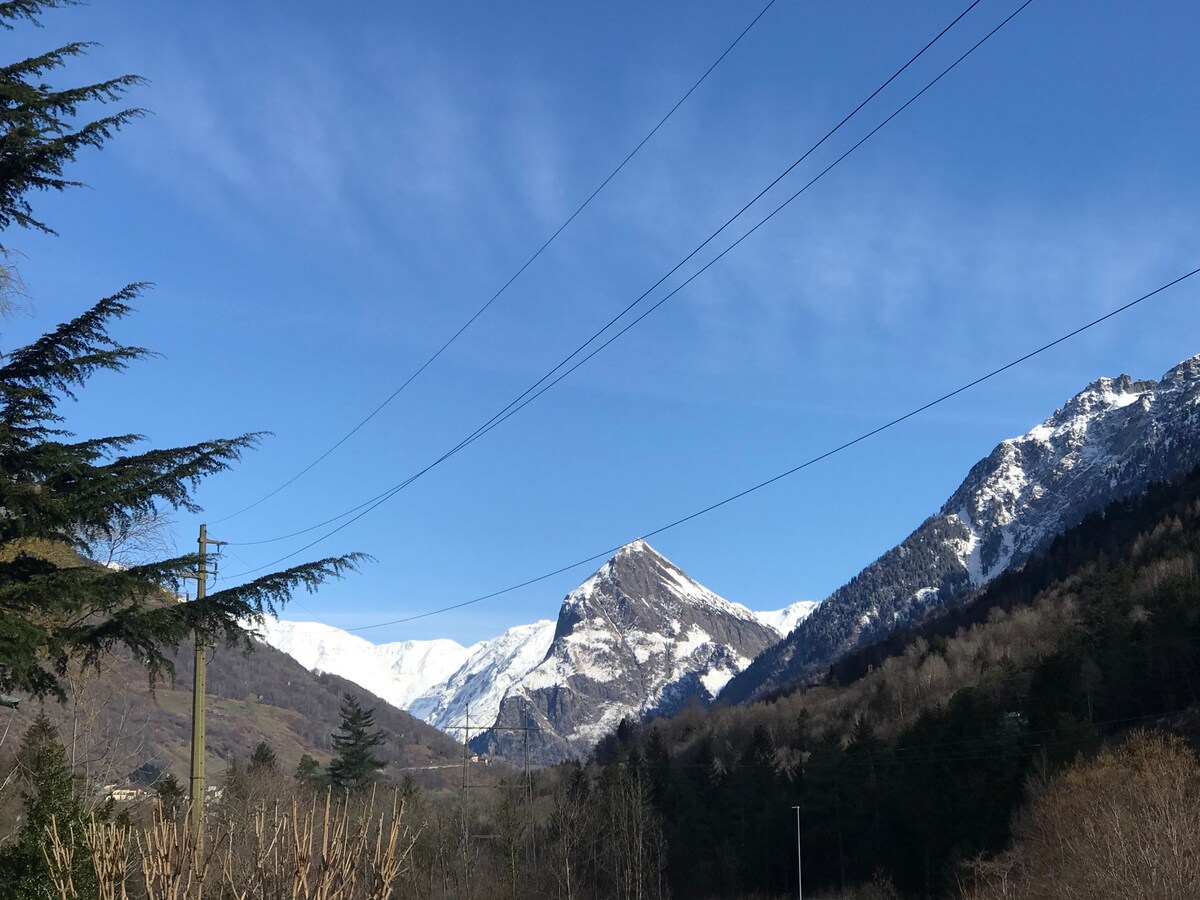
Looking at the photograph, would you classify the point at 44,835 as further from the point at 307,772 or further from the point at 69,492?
the point at 307,772

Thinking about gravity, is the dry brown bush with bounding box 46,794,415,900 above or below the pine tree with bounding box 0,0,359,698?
below

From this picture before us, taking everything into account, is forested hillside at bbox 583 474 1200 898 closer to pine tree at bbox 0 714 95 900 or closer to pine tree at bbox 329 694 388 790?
pine tree at bbox 329 694 388 790

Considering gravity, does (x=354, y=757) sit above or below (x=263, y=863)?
above

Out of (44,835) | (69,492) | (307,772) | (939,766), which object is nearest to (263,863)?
(69,492)

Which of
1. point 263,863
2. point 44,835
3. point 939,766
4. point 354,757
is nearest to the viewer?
point 263,863

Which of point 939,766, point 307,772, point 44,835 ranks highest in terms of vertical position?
point 44,835

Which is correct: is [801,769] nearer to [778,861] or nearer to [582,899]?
[778,861]

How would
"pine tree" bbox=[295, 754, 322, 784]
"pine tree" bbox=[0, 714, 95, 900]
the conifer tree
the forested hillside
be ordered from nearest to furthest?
"pine tree" bbox=[0, 714, 95, 900]
the forested hillside
"pine tree" bbox=[295, 754, 322, 784]
the conifer tree

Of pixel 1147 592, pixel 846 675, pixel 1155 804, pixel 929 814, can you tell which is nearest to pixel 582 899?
pixel 929 814

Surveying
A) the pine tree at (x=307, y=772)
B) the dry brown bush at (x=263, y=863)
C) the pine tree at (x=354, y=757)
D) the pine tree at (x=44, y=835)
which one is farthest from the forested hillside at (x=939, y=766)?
the dry brown bush at (x=263, y=863)

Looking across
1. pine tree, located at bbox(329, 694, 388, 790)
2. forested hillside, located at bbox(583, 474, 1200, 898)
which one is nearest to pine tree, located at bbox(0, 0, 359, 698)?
forested hillside, located at bbox(583, 474, 1200, 898)

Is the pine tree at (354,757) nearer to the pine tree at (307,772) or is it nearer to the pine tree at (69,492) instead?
the pine tree at (307,772)

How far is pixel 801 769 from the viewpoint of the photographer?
88375mm

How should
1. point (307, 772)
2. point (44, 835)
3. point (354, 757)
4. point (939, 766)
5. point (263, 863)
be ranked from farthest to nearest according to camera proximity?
point (307, 772) → point (354, 757) → point (939, 766) → point (44, 835) → point (263, 863)
